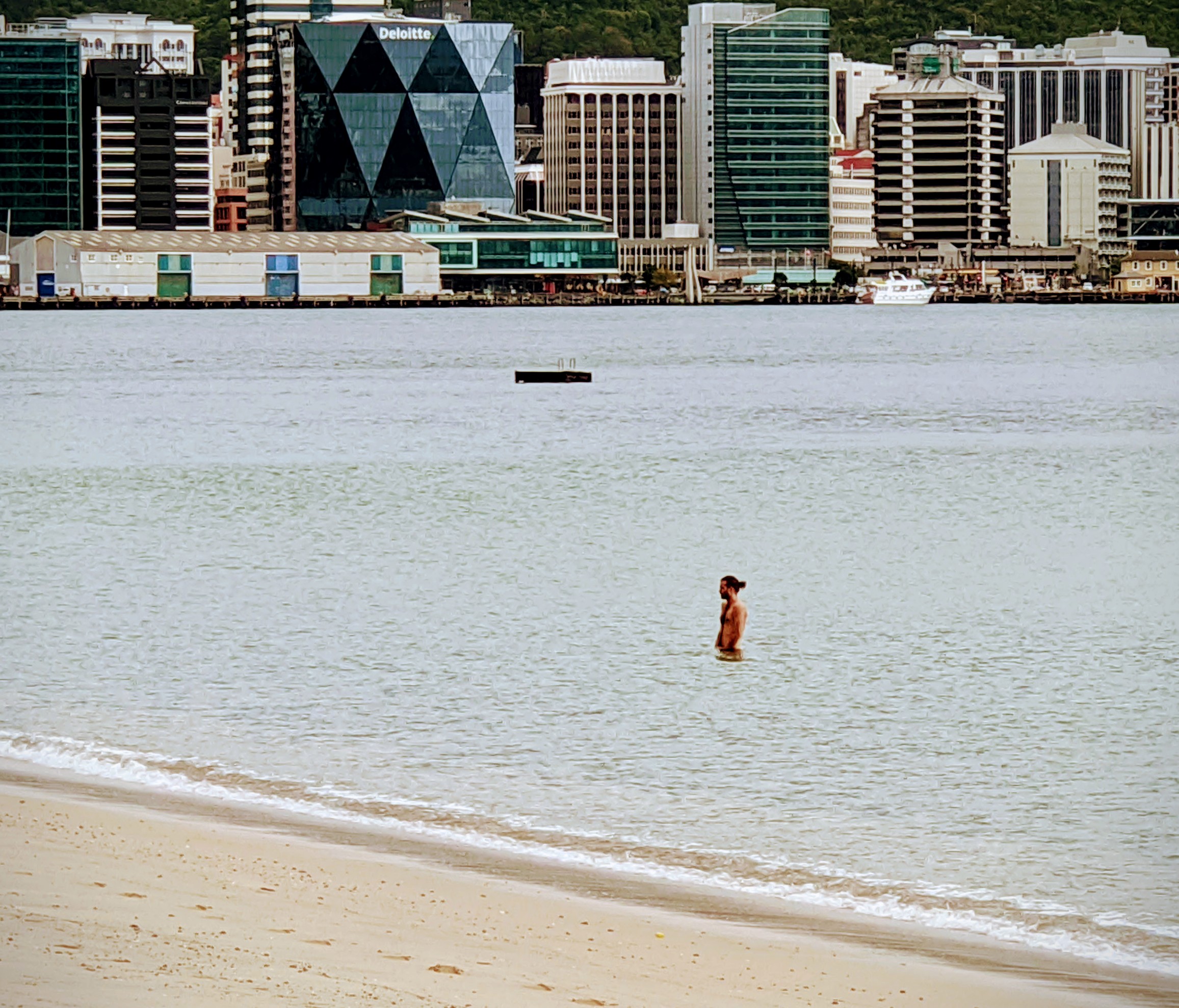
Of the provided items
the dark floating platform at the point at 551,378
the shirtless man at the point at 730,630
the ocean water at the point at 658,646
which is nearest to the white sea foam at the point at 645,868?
the ocean water at the point at 658,646

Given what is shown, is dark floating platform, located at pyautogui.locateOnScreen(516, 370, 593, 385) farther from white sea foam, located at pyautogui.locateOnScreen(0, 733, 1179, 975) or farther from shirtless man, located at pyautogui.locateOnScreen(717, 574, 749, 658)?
white sea foam, located at pyautogui.locateOnScreen(0, 733, 1179, 975)

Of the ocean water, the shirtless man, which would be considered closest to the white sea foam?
the ocean water

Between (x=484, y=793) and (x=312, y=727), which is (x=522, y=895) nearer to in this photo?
(x=484, y=793)

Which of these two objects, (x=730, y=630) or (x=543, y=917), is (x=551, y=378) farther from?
(x=543, y=917)

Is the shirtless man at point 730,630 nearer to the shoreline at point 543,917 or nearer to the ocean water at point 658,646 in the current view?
the ocean water at point 658,646

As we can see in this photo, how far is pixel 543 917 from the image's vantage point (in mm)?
12352

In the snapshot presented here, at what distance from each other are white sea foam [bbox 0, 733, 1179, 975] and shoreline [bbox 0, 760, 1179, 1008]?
0.16m

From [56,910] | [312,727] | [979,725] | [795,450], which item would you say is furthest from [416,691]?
[795,450]

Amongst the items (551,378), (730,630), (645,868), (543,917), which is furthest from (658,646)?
(551,378)

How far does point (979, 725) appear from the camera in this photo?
62.7ft

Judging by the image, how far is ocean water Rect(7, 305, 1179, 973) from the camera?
15.1 m

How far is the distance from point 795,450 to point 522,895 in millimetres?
42688

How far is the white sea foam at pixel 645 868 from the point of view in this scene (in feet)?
40.9

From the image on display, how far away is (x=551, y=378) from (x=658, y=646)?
198 ft
